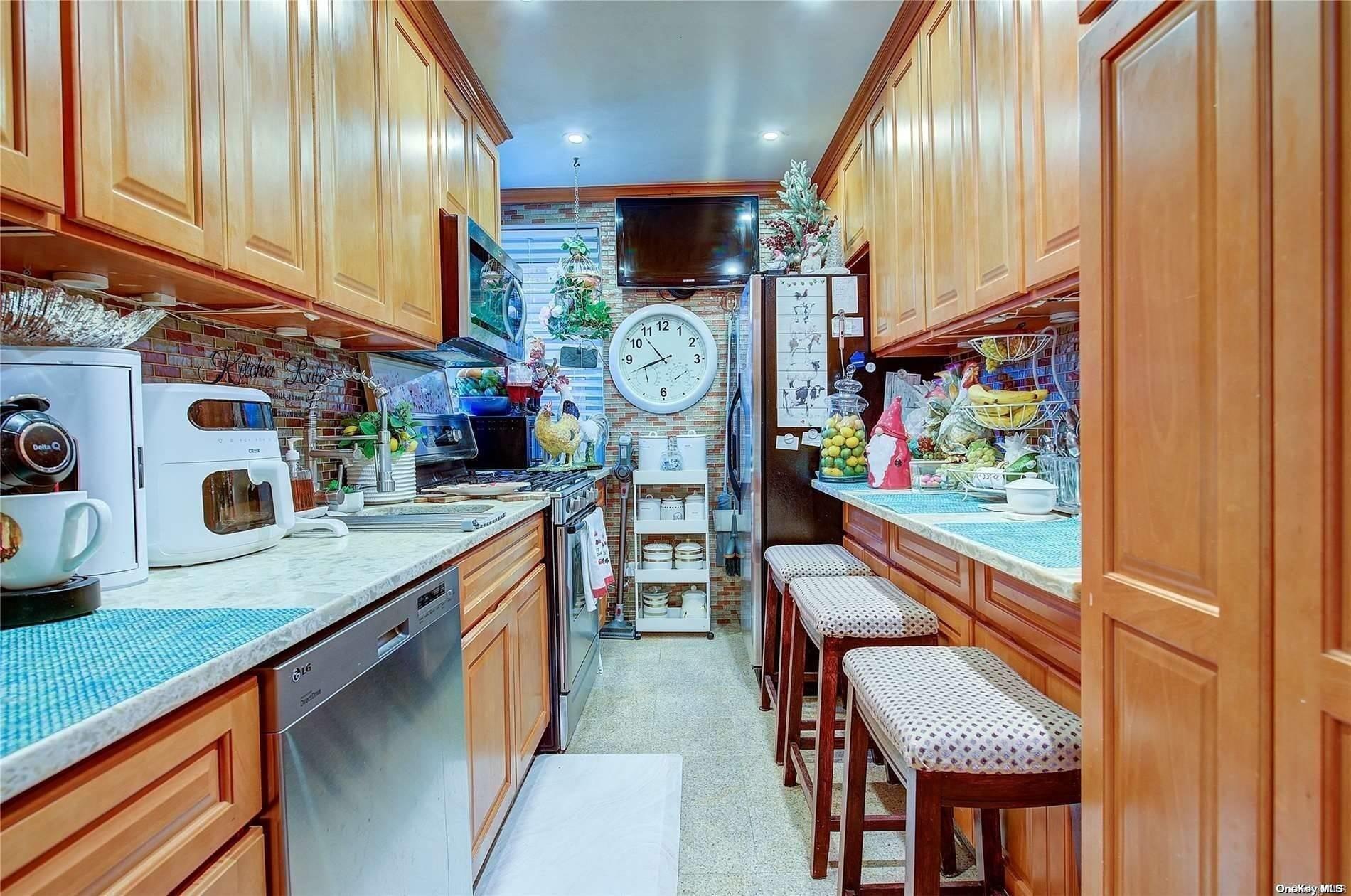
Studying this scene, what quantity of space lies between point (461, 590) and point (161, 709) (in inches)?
30.9

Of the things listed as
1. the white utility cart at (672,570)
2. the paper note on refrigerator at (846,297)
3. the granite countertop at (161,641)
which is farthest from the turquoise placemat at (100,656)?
the white utility cart at (672,570)

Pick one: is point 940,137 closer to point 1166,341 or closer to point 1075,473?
point 1075,473

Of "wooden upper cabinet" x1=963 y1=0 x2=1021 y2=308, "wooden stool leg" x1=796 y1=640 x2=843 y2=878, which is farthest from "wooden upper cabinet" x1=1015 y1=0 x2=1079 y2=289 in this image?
"wooden stool leg" x1=796 y1=640 x2=843 y2=878

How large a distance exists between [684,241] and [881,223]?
1329mm

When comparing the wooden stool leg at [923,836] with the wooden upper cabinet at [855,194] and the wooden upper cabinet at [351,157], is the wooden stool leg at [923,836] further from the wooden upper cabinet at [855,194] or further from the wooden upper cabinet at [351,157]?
the wooden upper cabinet at [855,194]

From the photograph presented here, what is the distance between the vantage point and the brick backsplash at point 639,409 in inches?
144

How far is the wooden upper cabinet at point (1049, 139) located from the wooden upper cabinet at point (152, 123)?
68.6 inches

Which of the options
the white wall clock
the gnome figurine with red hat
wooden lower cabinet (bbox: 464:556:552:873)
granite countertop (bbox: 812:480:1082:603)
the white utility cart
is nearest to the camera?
granite countertop (bbox: 812:480:1082:603)

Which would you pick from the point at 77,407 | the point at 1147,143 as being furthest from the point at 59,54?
the point at 1147,143

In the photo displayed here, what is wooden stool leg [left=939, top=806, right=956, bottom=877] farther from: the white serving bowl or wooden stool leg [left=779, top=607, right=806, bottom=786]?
the white serving bowl

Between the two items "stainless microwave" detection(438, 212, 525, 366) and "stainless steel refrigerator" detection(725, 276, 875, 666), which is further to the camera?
"stainless steel refrigerator" detection(725, 276, 875, 666)

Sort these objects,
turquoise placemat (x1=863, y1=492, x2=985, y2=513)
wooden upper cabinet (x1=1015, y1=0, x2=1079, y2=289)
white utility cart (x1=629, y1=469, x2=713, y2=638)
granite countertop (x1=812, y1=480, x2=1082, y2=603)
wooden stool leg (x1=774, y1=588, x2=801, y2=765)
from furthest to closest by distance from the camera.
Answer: white utility cart (x1=629, y1=469, x2=713, y2=638)
wooden stool leg (x1=774, y1=588, x2=801, y2=765)
turquoise placemat (x1=863, y1=492, x2=985, y2=513)
wooden upper cabinet (x1=1015, y1=0, x2=1079, y2=289)
granite countertop (x1=812, y1=480, x2=1082, y2=603)

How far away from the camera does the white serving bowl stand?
1.46 meters

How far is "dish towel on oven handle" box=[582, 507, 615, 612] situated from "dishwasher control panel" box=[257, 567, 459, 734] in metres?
1.24
